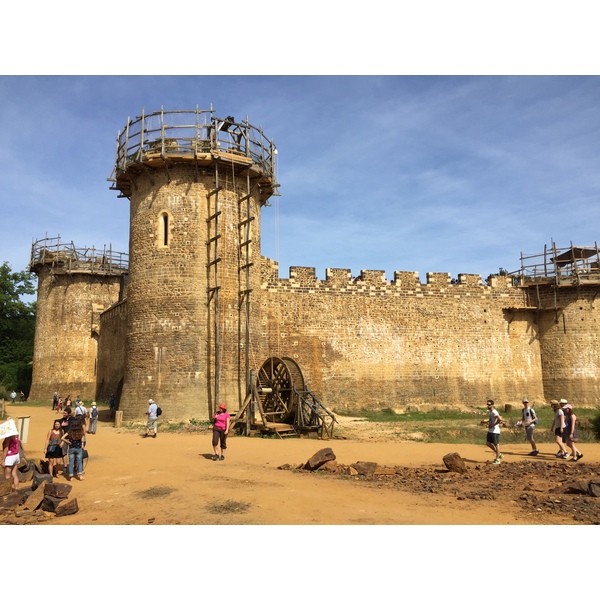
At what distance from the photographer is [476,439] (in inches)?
595

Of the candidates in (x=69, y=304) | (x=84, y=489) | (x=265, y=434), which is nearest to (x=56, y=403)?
(x=69, y=304)

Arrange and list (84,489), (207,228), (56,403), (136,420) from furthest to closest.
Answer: (56,403)
(207,228)
(136,420)
(84,489)

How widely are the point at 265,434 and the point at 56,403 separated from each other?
632 inches

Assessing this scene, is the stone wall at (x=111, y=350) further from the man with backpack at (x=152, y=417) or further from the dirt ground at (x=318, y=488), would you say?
the dirt ground at (x=318, y=488)

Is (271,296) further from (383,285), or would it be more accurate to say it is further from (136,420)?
(136,420)

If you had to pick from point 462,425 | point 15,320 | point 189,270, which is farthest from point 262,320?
point 15,320

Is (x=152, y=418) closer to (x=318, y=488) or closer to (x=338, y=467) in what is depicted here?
(x=338, y=467)

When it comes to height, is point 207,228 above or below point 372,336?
above

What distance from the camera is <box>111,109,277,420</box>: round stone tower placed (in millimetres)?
17766

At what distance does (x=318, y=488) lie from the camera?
7.97 m

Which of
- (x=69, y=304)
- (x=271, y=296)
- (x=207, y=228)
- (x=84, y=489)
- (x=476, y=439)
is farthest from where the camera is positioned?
(x=69, y=304)

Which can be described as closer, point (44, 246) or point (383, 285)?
point (383, 285)

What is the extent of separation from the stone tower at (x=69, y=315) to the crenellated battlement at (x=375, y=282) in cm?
1399

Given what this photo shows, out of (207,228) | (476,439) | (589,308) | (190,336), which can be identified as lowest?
(476,439)
